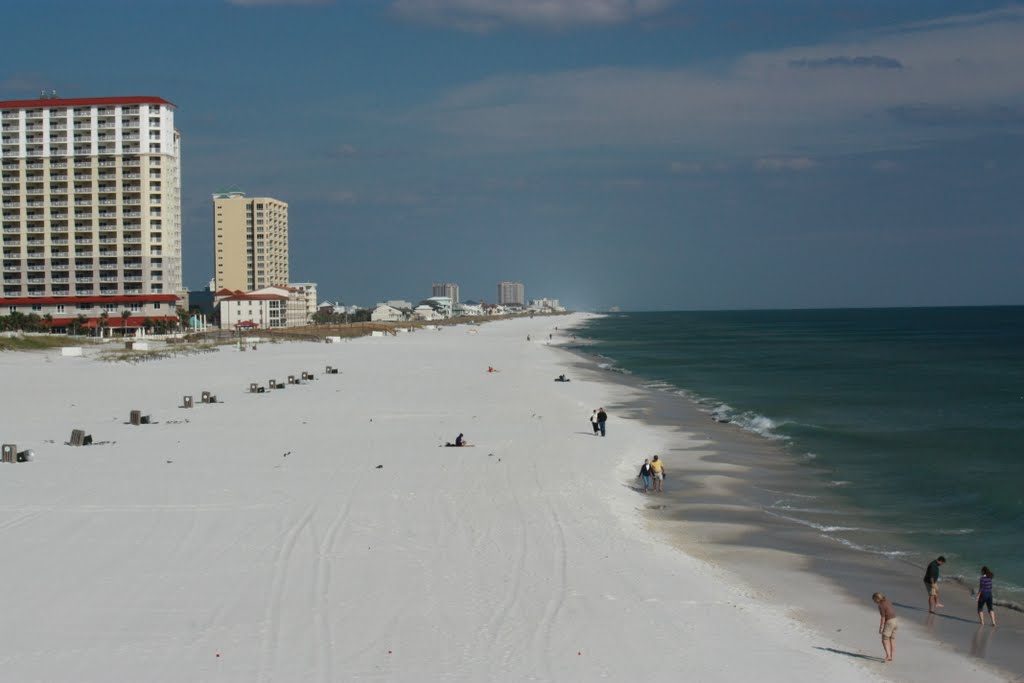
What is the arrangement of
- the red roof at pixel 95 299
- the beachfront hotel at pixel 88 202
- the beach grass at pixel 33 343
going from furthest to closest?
the beachfront hotel at pixel 88 202, the red roof at pixel 95 299, the beach grass at pixel 33 343

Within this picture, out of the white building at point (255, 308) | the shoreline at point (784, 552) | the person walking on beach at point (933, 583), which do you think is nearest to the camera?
the shoreline at point (784, 552)

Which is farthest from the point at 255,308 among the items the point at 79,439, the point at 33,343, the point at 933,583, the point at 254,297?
the point at 933,583

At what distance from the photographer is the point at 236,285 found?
182375mm

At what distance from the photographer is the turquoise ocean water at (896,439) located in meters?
19.5

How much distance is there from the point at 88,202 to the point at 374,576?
363 feet

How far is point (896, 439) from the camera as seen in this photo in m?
33.6

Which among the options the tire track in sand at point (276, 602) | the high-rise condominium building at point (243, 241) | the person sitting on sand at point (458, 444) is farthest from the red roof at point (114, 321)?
the tire track in sand at point (276, 602)

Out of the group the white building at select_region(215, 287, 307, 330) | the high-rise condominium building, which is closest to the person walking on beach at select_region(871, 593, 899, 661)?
the white building at select_region(215, 287, 307, 330)

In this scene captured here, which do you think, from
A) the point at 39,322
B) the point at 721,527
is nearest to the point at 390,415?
the point at 721,527

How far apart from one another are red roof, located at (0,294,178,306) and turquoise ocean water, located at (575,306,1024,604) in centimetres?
5877

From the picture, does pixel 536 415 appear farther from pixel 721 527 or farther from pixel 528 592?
pixel 528 592

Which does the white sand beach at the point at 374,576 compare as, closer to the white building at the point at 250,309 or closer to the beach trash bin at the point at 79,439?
the beach trash bin at the point at 79,439

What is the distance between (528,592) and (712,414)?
2743 cm

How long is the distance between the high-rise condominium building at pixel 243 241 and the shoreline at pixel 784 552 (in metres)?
162
